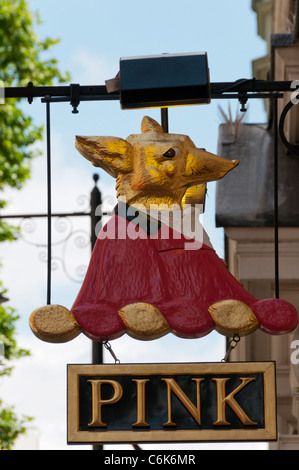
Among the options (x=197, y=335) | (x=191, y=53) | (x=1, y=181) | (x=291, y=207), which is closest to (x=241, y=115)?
(x=291, y=207)

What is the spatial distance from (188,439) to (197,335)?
1.78 feet

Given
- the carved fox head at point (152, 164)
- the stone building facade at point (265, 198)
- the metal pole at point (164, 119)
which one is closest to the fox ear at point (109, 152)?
the carved fox head at point (152, 164)

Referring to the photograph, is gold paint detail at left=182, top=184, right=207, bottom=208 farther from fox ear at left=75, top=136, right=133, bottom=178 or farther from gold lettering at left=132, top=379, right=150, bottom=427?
gold lettering at left=132, top=379, right=150, bottom=427

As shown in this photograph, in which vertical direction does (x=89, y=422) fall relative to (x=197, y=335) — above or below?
below

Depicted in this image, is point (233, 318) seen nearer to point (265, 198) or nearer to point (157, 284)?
point (157, 284)

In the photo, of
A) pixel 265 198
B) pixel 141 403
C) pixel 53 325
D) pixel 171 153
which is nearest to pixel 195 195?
pixel 171 153

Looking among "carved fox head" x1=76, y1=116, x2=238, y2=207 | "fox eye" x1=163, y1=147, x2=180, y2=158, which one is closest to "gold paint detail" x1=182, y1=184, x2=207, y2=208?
"carved fox head" x1=76, y1=116, x2=238, y2=207

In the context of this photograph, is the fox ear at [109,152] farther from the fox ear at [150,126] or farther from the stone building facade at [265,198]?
the stone building facade at [265,198]

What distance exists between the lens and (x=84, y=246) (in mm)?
9094

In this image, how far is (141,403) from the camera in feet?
18.4

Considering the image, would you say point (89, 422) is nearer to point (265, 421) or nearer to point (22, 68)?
point (265, 421)

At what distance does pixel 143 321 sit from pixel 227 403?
604mm

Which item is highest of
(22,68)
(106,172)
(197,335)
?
(22,68)
